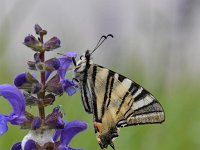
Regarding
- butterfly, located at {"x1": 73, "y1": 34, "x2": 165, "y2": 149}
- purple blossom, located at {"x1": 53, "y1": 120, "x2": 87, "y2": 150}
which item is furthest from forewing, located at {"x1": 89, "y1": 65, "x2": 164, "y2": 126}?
purple blossom, located at {"x1": 53, "y1": 120, "x2": 87, "y2": 150}

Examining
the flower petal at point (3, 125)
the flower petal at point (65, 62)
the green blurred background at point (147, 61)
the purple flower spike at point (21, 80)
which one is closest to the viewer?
the flower petal at point (3, 125)

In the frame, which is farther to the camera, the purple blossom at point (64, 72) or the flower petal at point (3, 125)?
the purple blossom at point (64, 72)

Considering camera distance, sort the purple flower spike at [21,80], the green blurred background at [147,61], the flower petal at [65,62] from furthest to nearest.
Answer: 1. the green blurred background at [147,61]
2. the flower petal at [65,62]
3. the purple flower spike at [21,80]

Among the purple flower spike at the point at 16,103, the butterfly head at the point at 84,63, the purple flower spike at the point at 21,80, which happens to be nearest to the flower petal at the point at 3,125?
the purple flower spike at the point at 16,103

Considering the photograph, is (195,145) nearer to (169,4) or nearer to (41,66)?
(169,4)

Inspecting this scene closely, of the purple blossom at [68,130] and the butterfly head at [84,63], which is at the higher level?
the butterfly head at [84,63]

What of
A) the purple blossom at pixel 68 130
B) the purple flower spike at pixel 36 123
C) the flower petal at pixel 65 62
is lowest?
the purple blossom at pixel 68 130

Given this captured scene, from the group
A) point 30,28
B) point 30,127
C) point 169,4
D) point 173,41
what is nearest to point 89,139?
point 173,41

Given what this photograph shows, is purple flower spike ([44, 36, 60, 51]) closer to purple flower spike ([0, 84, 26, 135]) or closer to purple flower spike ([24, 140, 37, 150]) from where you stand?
purple flower spike ([0, 84, 26, 135])

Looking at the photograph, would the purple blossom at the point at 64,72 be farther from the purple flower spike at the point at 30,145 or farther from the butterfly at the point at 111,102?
the purple flower spike at the point at 30,145
